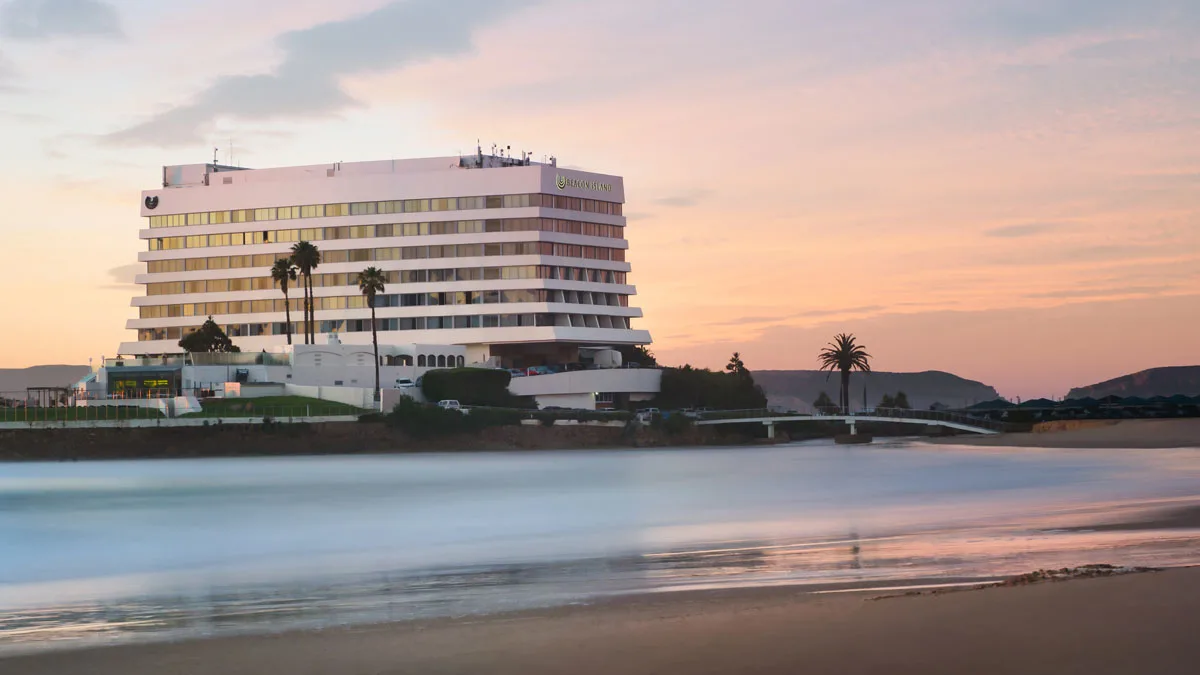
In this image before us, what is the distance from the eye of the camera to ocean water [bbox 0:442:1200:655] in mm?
26266

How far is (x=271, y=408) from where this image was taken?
127 metres

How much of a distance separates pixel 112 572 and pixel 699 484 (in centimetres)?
4613

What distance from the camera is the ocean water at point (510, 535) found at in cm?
2627

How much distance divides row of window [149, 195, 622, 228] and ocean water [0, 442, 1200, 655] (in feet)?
242

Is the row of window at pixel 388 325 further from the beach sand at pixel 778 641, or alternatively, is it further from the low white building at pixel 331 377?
the beach sand at pixel 778 641

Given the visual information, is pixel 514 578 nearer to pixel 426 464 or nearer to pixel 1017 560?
pixel 1017 560

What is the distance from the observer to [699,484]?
78.1m

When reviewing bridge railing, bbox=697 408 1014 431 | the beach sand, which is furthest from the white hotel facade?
the beach sand

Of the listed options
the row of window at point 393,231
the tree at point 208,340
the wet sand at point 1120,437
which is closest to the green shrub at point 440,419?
the row of window at point 393,231

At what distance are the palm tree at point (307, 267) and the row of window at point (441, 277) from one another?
16.8 ft

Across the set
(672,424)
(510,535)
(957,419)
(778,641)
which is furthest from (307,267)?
(778,641)

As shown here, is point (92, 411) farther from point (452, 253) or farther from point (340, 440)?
point (452, 253)

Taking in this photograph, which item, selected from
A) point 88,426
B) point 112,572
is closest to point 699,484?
point 112,572

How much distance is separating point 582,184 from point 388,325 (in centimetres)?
3111
